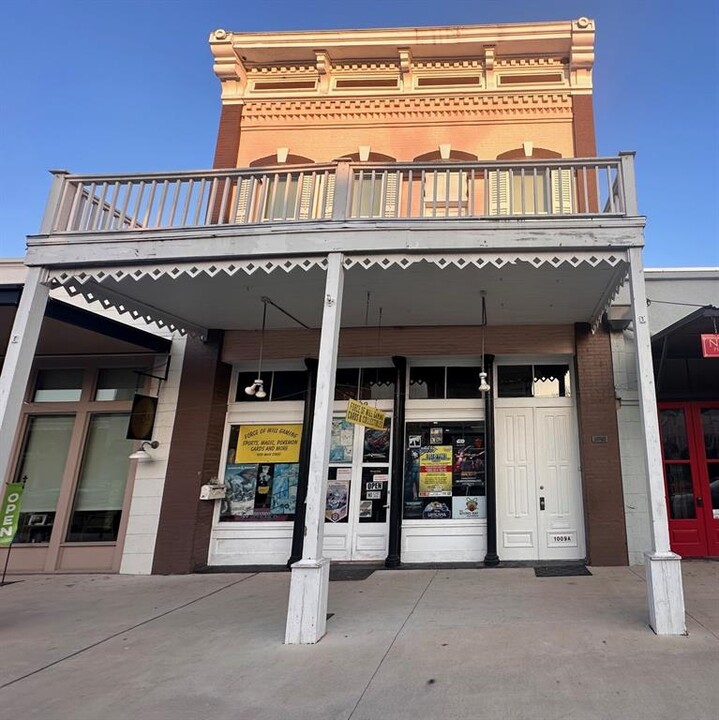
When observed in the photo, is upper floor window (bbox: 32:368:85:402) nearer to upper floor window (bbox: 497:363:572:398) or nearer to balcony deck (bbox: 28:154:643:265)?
balcony deck (bbox: 28:154:643:265)

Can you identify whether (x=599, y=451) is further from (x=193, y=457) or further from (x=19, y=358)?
(x=19, y=358)

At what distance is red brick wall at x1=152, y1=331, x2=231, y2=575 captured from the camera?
25.4 ft

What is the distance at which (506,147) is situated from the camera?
29.7 ft

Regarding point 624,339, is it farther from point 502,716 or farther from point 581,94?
point 502,716

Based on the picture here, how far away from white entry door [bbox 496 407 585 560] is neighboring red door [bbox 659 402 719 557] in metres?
1.41

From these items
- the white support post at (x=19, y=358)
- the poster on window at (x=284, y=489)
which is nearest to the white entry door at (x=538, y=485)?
the poster on window at (x=284, y=489)

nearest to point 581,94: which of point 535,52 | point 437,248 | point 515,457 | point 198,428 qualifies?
point 535,52

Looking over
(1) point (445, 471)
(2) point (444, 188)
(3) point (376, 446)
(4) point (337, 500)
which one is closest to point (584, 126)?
(2) point (444, 188)

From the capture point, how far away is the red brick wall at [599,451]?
7082 mm

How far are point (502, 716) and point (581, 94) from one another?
978 cm

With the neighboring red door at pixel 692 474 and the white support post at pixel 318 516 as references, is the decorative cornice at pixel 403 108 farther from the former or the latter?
the neighboring red door at pixel 692 474

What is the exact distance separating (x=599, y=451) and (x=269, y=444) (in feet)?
17.4

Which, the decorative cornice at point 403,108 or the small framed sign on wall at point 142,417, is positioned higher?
the decorative cornice at point 403,108

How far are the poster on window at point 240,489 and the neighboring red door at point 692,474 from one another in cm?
658
